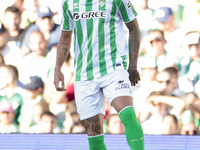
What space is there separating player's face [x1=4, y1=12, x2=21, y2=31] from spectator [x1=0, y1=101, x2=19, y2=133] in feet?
3.28

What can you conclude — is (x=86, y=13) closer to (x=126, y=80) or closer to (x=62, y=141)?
(x=126, y=80)

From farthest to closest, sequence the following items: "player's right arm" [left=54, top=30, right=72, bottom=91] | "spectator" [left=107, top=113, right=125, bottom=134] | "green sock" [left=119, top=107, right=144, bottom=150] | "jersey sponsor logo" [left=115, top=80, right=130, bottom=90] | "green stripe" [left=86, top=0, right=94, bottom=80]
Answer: "spectator" [left=107, top=113, right=125, bottom=134] < "player's right arm" [left=54, top=30, right=72, bottom=91] < "green stripe" [left=86, top=0, right=94, bottom=80] < "jersey sponsor logo" [left=115, top=80, right=130, bottom=90] < "green sock" [left=119, top=107, right=144, bottom=150]

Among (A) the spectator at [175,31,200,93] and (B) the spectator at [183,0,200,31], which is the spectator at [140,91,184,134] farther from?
(B) the spectator at [183,0,200,31]

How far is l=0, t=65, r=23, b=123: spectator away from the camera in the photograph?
3.68 m

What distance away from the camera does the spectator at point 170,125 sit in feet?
11.3

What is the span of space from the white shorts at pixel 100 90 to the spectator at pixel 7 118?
7.50 ft

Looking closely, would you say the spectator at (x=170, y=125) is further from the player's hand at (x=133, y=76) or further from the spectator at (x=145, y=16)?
the player's hand at (x=133, y=76)

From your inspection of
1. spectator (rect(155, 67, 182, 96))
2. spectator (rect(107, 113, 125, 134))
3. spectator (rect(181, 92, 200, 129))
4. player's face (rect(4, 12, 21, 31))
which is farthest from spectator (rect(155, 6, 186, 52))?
player's face (rect(4, 12, 21, 31))

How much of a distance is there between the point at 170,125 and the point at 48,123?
156cm

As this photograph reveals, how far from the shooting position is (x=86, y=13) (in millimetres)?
1647

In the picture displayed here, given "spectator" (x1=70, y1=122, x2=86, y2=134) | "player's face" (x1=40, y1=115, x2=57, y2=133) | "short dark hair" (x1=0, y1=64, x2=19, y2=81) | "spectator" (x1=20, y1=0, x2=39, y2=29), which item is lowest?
"spectator" (x1=70, y1=122, x2=86, y2=134)

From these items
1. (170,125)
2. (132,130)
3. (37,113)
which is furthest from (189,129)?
(132,130)

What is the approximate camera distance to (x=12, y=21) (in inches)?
146

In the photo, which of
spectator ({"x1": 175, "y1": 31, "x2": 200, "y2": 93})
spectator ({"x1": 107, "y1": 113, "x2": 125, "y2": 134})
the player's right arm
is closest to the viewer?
the player's right arm
